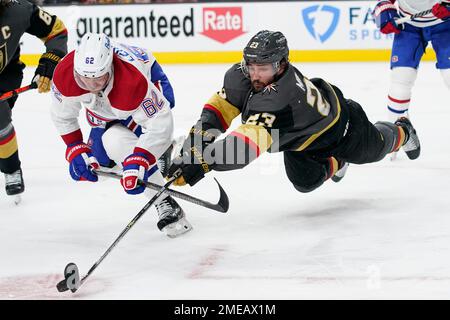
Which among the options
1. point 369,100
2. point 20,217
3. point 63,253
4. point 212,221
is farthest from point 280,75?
point 369,100

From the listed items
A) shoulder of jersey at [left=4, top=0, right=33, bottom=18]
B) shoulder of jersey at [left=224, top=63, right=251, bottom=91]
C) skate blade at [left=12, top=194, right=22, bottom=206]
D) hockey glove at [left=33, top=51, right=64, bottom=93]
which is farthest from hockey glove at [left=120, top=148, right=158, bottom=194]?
shoulder of jersey at [left=4, top=0, right=33, bottom=18]

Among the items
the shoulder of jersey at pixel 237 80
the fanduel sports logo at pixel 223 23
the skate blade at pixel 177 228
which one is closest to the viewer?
the shoulder of jersey at pixel 237 80

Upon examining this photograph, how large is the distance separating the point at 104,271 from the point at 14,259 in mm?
429

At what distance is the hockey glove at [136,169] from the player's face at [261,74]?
502mm

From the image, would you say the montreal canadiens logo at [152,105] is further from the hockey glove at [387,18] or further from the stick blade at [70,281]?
the hockey glove at [387,18]

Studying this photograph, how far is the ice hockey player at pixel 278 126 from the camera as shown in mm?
3447

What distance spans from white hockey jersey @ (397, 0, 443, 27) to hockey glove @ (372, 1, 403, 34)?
6 cm

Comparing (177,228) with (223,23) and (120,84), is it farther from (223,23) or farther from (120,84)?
(223,23)

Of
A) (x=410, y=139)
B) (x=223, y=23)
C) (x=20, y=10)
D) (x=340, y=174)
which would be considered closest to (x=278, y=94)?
(x=340, y=174)

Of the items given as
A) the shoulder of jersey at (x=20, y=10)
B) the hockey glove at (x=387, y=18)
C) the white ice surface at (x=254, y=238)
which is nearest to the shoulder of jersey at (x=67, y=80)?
the white ice surface at (x=254, y=238)

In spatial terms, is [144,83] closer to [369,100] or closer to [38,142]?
[38,142]

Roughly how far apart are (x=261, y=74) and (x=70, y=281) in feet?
3.48

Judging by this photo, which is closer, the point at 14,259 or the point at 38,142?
the point at 14,259

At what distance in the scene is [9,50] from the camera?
4523mm
